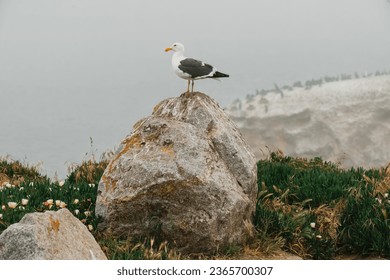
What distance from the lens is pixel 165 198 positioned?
6.47m

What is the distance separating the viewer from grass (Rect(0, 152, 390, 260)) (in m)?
6.67

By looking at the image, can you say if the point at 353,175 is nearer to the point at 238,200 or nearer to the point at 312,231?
the point at 312,231

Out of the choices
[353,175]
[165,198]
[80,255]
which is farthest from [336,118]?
[80,255]

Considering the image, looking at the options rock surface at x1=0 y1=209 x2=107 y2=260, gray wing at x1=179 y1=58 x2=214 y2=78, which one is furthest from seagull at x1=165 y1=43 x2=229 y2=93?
rock surface at x1=0 y1=209 x2=107 y2=260

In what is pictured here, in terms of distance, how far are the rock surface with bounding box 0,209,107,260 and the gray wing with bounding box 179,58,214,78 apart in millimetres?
2508

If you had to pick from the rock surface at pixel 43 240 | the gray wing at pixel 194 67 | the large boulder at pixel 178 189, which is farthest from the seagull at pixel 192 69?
the rock surface at pixel 43 240

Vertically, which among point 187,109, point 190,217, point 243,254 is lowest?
point 243,254

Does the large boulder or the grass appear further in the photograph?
the grass

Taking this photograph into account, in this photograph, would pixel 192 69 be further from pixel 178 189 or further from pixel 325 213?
pixel 325 213

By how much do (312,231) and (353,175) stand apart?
2.35 meters

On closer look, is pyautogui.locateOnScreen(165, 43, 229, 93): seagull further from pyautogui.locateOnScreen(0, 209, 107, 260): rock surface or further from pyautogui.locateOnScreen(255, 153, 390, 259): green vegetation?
pyautogui.locateOnScreen(0, 209, 107, 260): rock surface

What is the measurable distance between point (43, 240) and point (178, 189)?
80.1 inches

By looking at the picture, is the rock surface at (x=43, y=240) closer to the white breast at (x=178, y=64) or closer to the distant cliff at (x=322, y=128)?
the white breast at (x=178, y=64)

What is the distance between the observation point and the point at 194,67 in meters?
6.92
